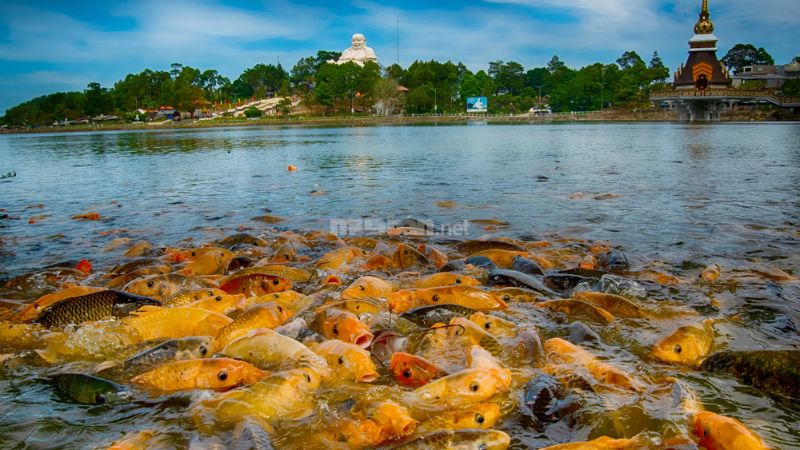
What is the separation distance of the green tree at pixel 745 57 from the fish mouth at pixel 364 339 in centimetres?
14127

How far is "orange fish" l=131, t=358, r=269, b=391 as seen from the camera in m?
3.37

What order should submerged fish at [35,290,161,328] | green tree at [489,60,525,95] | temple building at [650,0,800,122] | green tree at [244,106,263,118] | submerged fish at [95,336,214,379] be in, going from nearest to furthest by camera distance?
submerged fish at [95,336,214,379], submerged fish at [35,290,161,328], temple building at [650,0,800,122], green tree at [244,106,263,118], green tree at [489,60,525,95]

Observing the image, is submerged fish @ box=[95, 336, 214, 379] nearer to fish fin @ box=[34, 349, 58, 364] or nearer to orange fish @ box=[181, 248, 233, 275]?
fish fin @ box=[34, 349, 58, 364]

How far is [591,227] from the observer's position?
933 cm

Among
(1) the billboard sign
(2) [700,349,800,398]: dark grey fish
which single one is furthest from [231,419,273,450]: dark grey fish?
(1) the billboard sign

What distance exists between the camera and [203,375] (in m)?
3.41

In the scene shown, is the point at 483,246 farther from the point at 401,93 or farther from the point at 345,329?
the point at 401,93

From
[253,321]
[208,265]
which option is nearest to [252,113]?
[208,265]

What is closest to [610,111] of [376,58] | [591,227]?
[376,58]

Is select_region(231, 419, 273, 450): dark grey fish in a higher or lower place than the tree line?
lower

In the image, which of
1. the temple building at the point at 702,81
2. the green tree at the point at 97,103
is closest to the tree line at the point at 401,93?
the green tree at the point at 97,103

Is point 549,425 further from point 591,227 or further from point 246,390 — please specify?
point 591,227

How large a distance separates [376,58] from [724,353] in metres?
148

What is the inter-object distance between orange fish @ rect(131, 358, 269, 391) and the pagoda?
8361cm
